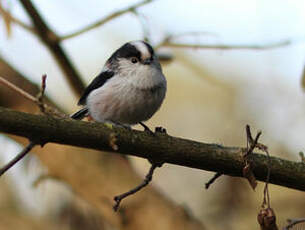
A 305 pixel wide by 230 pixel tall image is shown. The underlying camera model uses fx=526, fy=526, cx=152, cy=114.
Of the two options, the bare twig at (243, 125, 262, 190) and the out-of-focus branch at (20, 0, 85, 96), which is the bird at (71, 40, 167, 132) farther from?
the bare twig at (243, 125, 262, 190)

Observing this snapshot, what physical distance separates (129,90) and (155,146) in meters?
1.17

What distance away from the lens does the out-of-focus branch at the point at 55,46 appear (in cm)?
417

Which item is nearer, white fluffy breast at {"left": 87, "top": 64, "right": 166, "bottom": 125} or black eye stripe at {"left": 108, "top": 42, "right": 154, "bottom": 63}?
white fluffy breast at {"left": 87, "top": 64, "right": 166, "bottom": 125}

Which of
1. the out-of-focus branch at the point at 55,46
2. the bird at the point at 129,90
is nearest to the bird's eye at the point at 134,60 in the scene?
the bird at the point at 129,90

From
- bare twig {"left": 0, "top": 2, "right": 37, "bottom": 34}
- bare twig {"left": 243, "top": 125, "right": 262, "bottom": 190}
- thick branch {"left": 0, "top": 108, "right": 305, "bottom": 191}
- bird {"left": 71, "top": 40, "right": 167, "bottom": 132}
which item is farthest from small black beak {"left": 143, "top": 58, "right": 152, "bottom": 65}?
bare twig {"left": 243, "top": 125, "right": 262, "bottom": 190}

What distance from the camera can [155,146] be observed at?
250 cm

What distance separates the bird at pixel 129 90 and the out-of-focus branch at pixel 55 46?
488 mm

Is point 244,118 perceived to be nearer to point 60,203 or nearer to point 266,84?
point 266,84

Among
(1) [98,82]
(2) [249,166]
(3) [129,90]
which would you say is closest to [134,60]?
(1) [98,82]

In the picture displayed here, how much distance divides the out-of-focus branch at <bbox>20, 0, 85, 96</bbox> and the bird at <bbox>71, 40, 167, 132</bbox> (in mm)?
488

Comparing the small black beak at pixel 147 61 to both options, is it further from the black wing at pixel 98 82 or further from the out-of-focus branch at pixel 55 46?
the out-of-focus branch at pixel 55 46

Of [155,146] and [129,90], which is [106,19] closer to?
[129,90]

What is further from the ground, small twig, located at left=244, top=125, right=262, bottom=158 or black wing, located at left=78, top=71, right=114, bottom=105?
black wing, located at left=78, top=71, right=114, bottom=105

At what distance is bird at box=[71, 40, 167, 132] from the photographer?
141 inches
